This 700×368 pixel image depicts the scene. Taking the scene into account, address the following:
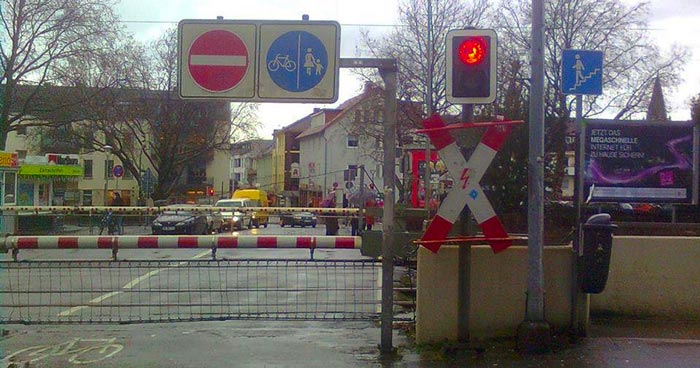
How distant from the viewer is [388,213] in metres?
7.63

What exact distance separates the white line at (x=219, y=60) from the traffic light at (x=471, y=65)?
1.92 m

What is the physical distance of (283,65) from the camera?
25.0ft

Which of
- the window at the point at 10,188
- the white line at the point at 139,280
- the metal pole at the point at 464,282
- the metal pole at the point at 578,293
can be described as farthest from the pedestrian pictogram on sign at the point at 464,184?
the window at the point at 10,188

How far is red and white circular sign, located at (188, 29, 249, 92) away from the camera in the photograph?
298 inches

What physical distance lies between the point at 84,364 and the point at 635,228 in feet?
26.8

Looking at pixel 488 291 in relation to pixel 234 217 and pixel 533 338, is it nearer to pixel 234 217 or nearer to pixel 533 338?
pixel 533 338

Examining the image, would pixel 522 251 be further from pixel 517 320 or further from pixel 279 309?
pixel 279 309

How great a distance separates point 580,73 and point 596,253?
1.93 metres

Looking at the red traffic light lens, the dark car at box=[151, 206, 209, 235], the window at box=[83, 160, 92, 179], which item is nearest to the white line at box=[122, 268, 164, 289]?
the red traffic light lens

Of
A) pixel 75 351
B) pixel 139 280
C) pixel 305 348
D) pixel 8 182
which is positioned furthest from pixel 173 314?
pixel 8 182

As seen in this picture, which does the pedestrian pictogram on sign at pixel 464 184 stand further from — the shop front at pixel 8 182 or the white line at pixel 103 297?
the shop front at pixel 8 182

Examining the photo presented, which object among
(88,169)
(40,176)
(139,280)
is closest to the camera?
(139,280)

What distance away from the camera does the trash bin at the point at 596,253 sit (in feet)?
25.8

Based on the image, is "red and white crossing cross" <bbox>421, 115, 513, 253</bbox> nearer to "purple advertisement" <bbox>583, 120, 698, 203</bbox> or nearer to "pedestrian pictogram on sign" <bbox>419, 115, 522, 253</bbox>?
"pedestrian pictogram on sign" <bbox>419, 115, 522, 253</bbox>
